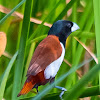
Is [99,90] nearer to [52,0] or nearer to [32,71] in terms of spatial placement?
[32,71]

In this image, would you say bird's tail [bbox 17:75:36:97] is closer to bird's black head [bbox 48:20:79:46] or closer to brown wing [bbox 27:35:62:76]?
brown wing [bbox 27:35:62:76]

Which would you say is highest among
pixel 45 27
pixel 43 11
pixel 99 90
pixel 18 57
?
pixel 43 11

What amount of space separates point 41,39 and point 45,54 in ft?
0.86

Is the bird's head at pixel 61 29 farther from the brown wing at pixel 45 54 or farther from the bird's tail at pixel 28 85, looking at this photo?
the bird's tail at pixel 28 85

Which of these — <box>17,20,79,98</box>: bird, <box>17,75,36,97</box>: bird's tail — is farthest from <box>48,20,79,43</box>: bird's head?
<box>17,75,36,97</box>: bird's tail

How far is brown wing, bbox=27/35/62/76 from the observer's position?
0.66 metres

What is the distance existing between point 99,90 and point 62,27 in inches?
9.8

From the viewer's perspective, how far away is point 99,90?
25.7 inches

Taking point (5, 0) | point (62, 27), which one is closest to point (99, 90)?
point (62, 27)

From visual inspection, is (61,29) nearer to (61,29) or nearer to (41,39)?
(61,29)

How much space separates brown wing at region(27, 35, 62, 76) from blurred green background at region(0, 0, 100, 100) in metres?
0.05

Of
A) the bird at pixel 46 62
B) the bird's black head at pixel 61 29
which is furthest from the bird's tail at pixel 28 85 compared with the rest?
the bird's black head at pixel 61 29

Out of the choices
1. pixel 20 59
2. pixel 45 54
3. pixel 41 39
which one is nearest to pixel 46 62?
pixel 45 54

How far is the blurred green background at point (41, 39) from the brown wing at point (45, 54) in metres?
0.05
